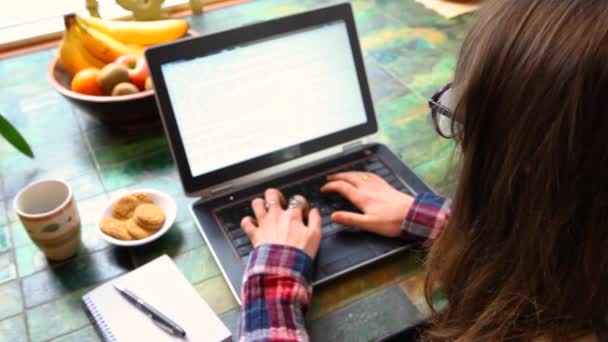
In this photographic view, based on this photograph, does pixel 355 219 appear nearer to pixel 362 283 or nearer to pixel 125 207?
pixel 362 283

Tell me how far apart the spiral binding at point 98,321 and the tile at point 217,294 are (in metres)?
0.12

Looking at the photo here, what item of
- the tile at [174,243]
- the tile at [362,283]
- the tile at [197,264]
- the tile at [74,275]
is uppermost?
the tile at [74,275]

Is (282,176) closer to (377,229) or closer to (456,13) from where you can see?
(377,229)

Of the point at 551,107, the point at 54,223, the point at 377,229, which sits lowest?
the point at 377,229

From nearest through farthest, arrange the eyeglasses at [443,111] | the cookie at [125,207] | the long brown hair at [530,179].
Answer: the long brown hair at [530,179] → the eyeglasses at [443,111] → the cookie at [125,207]

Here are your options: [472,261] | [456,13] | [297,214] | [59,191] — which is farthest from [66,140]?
[456,13]

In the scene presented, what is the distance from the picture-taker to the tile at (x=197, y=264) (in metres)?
0.75

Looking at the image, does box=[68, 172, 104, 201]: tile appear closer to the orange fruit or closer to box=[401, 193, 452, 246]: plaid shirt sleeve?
the orange fruit

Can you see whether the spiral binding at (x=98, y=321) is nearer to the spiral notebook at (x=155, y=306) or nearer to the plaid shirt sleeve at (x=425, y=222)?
the spiral notebook at (x=155, y=306)

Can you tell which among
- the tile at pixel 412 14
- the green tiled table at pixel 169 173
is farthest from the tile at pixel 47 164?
the tile at pixel 412 14

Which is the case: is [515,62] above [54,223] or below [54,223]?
above

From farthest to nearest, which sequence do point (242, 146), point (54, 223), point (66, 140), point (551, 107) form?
point (66, 140), point (242, 146), point (54, 223), point (551, 107)

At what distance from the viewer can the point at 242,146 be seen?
859mm

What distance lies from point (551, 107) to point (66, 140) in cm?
84
